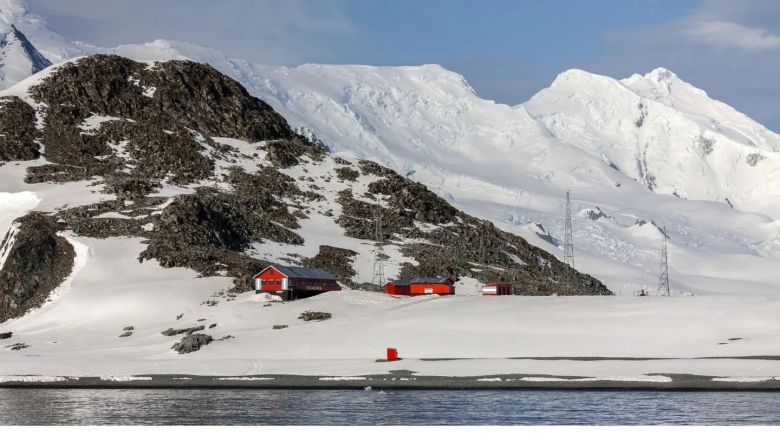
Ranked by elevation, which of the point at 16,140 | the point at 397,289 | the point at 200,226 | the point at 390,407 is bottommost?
the point at 390,407

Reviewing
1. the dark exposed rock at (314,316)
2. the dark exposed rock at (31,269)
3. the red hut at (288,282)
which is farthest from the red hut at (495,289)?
the dark exposed rock at (31,269)

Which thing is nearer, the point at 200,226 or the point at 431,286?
the point at 431,286

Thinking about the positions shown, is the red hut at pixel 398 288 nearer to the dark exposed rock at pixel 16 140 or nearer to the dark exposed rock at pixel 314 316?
the dark exposed rock at pixel 314 316

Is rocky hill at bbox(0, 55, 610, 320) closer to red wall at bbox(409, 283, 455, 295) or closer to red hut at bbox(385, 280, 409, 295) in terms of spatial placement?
red hut at bbox(385, 280, 409, 295)

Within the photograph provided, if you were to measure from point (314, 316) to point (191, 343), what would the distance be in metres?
18.7

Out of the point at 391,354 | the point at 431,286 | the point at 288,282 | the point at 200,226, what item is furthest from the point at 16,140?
the point at 391,354

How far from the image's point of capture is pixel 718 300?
355ft

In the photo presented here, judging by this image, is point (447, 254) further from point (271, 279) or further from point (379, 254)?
point (271, 279)

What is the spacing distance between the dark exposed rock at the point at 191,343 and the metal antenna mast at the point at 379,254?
50234mm

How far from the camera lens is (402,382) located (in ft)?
274

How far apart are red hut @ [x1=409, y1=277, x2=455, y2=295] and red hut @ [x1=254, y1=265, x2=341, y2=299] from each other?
13.6 meters

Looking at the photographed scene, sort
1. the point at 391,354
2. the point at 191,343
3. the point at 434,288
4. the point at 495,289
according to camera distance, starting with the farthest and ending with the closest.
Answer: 1. the point at 434,288
2. the point at 495,289
3. the point at 191,343
4. the point at 391,354

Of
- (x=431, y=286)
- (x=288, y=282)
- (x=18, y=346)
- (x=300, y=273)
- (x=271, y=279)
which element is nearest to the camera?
(x=18, y=346)
